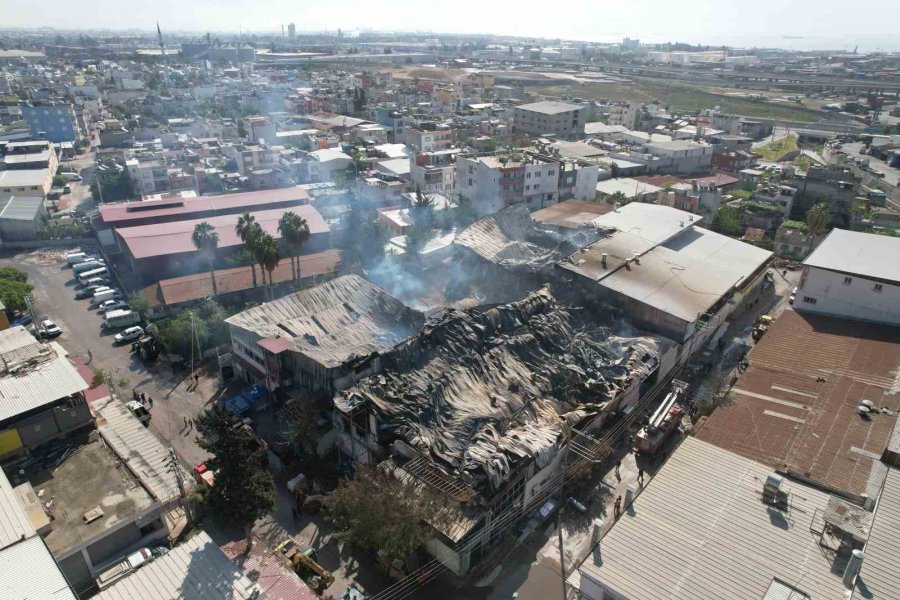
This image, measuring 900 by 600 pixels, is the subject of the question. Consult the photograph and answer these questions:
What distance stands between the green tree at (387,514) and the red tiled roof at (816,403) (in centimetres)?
1074

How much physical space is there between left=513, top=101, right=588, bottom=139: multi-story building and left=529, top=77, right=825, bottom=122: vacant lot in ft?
147

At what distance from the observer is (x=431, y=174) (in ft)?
175

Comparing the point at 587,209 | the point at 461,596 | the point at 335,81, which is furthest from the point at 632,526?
the point at 335,81

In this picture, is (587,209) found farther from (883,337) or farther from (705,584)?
(705,584)

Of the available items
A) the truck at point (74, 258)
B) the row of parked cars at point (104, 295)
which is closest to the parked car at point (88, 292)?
the row of parked cars at point (104, 295)

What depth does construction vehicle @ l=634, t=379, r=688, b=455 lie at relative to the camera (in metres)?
23.5

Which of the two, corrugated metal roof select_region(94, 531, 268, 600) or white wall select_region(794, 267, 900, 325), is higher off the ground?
white wall select_region(794, 267, 900, 325)

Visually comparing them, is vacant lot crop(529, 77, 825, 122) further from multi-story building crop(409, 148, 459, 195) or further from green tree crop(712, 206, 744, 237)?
multi-story building crop(409, 148, 459, 195)

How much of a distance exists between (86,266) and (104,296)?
623 cm

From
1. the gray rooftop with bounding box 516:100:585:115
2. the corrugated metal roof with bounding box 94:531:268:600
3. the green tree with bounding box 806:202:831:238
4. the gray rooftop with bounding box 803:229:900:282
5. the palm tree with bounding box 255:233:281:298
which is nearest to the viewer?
the corrugated metal roof with bounding box 94:531:268:600

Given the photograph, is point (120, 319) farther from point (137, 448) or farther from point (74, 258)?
point (137, 448)

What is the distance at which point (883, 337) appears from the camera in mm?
28031

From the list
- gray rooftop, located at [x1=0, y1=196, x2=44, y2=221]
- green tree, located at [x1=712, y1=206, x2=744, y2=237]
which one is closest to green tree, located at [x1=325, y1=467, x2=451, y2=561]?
green tree, located at [x1=712, y1=206, x2=744, y2=237]

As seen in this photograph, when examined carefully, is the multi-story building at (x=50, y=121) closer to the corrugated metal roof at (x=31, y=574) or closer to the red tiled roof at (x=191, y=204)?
the red tiled roof at (x=191, y=204)
